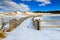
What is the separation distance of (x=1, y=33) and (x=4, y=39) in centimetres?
33

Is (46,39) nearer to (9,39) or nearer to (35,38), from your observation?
(35,38)

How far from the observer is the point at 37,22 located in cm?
530

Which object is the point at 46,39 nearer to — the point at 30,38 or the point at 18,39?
the point at 30,38

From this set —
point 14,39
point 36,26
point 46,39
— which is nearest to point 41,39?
point 46,39

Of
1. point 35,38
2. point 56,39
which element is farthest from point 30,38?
point 56,39

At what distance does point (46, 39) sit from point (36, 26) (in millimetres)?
1841

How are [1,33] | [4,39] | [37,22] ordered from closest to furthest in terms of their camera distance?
[4,39] < [1,33] < [37,22]

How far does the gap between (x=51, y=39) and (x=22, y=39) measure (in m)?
0.72

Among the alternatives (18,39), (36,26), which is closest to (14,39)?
(18,39)

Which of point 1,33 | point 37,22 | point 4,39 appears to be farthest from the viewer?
point 37,22

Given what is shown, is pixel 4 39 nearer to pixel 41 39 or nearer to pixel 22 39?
pixel 22 39

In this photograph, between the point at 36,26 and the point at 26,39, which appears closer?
the point at 26,39

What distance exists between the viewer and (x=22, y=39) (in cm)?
345

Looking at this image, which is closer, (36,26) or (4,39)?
(4,39)
